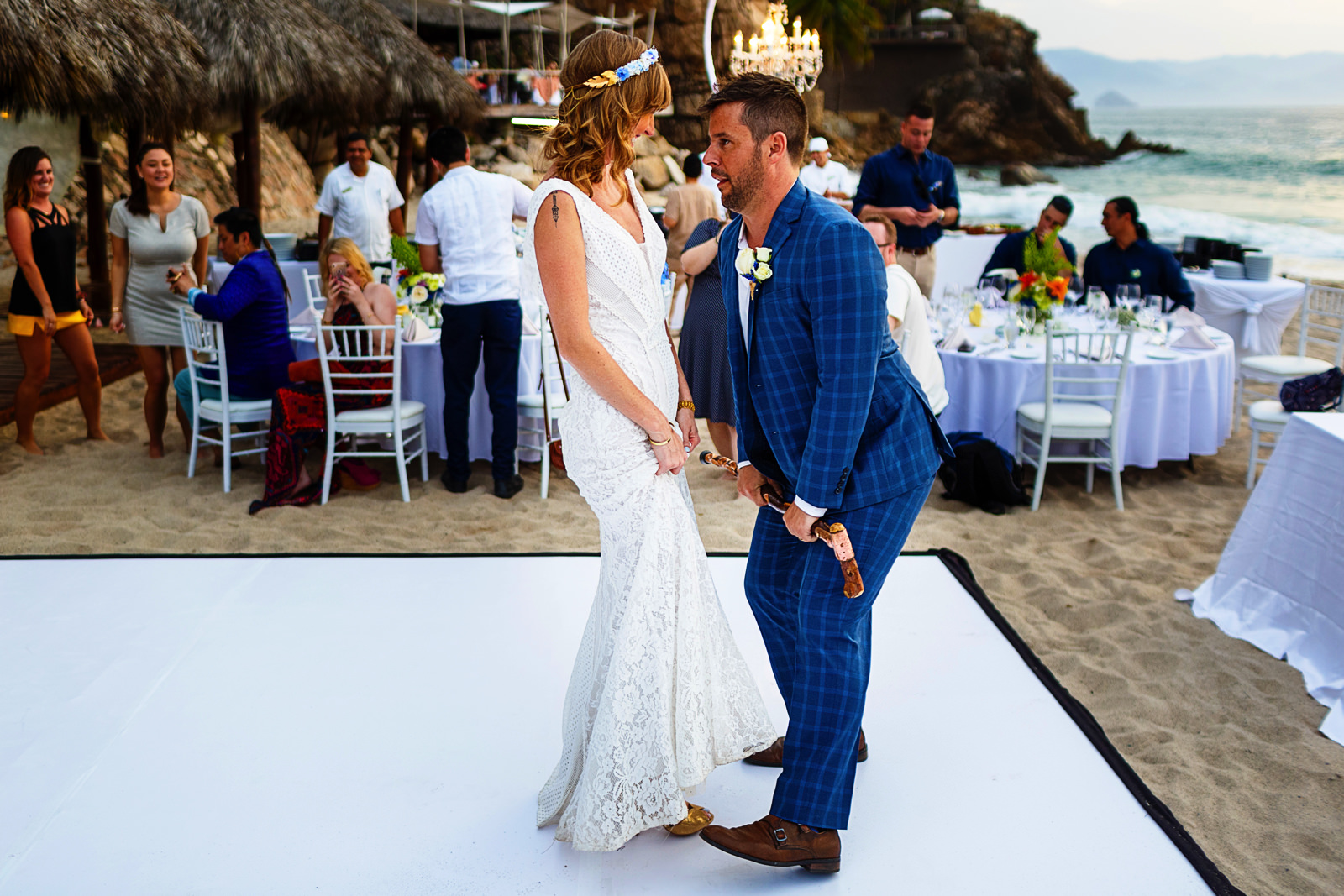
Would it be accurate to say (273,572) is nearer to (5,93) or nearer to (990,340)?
(990,340)

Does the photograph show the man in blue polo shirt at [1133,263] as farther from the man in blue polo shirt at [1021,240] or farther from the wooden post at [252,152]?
the wooden post at [252,152]

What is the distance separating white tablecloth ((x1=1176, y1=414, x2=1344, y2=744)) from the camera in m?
3.13

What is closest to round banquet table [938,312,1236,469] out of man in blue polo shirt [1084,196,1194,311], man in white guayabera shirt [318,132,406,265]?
man in blue polo shirt [1084,196,1194,311]

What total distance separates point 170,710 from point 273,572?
987mm

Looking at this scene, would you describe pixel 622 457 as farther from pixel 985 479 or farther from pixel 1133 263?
pixel 1133 263

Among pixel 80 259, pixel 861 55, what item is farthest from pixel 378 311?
→ pixel 861 55

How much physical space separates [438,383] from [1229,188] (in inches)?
1731

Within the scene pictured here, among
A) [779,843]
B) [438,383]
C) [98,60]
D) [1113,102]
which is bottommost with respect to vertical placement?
[779,843]

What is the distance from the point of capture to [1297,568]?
3330 millimetres

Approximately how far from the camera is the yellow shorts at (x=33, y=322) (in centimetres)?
538

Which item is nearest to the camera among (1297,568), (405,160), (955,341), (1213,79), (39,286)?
(1297,568)

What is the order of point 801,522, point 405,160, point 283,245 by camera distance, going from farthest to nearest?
point 405,160 → point 283,245 → point 801,522

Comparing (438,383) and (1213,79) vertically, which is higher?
(1213,79)

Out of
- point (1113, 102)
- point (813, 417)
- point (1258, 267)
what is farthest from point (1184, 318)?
point (1113, 102)
